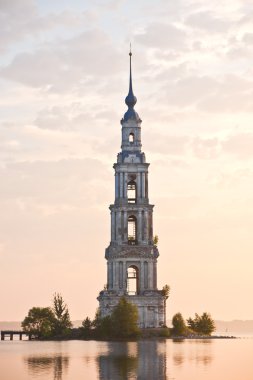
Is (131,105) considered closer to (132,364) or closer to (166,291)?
(166,291)

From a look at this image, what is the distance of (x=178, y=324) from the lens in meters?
160

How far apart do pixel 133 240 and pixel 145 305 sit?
42.4ft

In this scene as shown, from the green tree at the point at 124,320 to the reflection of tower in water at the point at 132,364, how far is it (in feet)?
120

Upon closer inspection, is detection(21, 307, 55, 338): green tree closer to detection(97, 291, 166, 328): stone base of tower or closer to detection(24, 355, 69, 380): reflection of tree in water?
detection(97, 291, 166, 328): stone base of tower

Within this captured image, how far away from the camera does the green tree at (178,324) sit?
160m

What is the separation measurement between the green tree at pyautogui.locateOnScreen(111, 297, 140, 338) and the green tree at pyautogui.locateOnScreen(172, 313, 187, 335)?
8.69 metres

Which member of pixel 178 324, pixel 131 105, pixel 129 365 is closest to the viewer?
pixel 129 365

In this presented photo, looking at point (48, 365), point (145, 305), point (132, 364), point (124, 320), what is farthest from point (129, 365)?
point (145, 305)

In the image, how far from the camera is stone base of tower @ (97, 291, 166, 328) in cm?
16138

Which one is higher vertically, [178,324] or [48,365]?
[178,324]

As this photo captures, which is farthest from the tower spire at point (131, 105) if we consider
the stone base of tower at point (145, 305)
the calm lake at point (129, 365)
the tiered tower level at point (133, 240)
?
the calm lake at point (129, 365)

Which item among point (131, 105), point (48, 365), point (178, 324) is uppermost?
point (131, 105)

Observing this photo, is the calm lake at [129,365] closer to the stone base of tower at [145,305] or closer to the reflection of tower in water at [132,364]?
→ the reflection of tower in water at [132,364]

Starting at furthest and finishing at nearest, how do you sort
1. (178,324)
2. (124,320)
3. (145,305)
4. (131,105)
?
(131,105) → (145,305) → (178,324) → (124,320)
